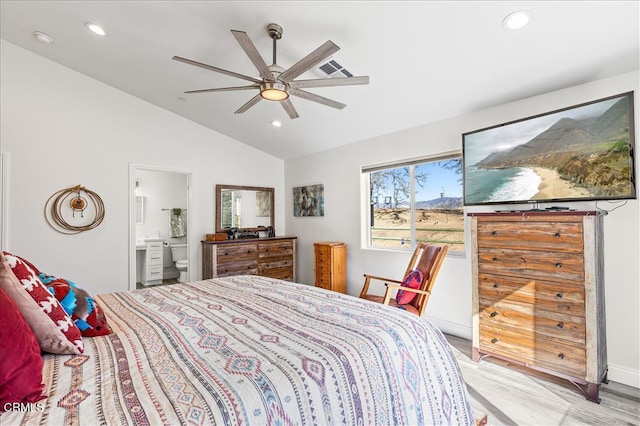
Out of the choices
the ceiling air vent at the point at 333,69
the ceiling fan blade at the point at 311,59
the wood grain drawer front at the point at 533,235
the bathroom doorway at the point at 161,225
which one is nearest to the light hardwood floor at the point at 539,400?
the wood grain drawer front at the point at 533,235

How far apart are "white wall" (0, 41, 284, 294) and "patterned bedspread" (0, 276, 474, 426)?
2.57 meters

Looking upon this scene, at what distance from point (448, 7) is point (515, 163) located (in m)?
1.51

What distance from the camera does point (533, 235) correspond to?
2.38m

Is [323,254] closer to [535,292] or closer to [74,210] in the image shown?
[535,292]

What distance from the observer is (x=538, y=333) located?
2.32 metres

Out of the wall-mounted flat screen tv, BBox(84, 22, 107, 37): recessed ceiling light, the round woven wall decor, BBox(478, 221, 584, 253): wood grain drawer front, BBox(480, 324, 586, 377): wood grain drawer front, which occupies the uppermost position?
BBox(84, 22, 107, 37): recessed ceiling light

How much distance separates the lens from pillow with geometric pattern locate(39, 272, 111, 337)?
1.35 m

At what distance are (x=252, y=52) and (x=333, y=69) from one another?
1.05 m

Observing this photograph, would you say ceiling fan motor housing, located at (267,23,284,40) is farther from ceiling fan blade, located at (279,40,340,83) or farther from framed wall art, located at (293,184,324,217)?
framed wall art, located at (293,184,324,217)

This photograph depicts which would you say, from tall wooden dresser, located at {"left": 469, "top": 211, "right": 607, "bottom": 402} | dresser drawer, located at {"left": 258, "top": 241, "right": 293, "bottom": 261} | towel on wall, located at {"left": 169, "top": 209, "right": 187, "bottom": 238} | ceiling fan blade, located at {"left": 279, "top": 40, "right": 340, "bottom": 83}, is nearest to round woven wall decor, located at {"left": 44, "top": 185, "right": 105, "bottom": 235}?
dresser drawer, located at {"left": 258, "top": 241, "right": 293, "bottom": 261}

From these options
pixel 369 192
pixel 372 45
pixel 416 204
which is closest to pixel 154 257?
pixel 369 192

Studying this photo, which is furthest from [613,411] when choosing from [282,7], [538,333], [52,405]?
[282,7]

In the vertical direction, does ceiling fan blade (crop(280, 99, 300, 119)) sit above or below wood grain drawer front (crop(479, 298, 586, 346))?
above

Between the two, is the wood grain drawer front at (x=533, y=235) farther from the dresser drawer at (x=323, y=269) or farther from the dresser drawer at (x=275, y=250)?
the dresser drawer at (x=275, y=250)
